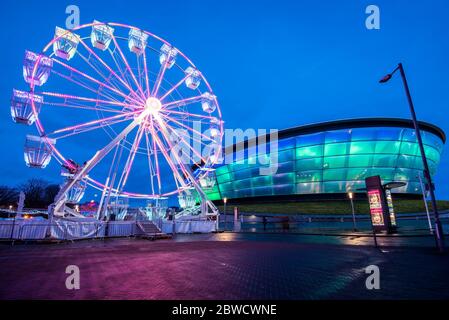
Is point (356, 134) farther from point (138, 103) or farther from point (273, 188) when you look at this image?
point (138, 103)

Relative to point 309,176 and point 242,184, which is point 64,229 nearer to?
point 242,184

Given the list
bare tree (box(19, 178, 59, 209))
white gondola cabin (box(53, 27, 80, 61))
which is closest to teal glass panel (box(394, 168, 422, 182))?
white gondola cabin (box(53, 27, 80, 61))

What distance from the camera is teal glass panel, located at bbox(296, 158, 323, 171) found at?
4468 cm

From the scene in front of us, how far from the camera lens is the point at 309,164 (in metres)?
45.3

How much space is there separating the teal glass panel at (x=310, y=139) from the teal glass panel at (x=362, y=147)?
5325 millimetres

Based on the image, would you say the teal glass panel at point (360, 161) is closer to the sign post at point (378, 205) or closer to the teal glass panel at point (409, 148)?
the teal glass panel at point (409, 148)

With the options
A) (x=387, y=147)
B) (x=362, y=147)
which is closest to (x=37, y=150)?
(x=362, y=147)

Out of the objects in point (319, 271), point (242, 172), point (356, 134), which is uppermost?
point (356, 134)

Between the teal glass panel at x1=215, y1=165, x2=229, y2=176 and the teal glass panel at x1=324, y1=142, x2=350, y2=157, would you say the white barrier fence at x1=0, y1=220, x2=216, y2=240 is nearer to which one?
the teal glass panel at x1=215, y1=165, x2=229, y2=176

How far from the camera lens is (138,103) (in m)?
24.4

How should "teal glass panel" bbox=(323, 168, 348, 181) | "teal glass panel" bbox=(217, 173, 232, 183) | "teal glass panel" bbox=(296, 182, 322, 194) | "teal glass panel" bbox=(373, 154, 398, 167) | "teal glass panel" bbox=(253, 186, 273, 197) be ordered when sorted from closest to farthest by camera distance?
"teal glass panel" bbox=(373, 154, 398, 167), "teal glass panel" bbox=(323, 168, 348, 181), "teal glass panel" bbox=(296, 182, 322, 194), "teal glass panel" bbox=(253, 186, 273, 197), "teal glass panel" bbox=(217, 173, 232, 183)

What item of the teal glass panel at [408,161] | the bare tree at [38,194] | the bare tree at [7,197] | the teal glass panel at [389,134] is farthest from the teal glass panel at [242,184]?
the bare tree at [7,197]

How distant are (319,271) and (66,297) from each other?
6.64 meters
